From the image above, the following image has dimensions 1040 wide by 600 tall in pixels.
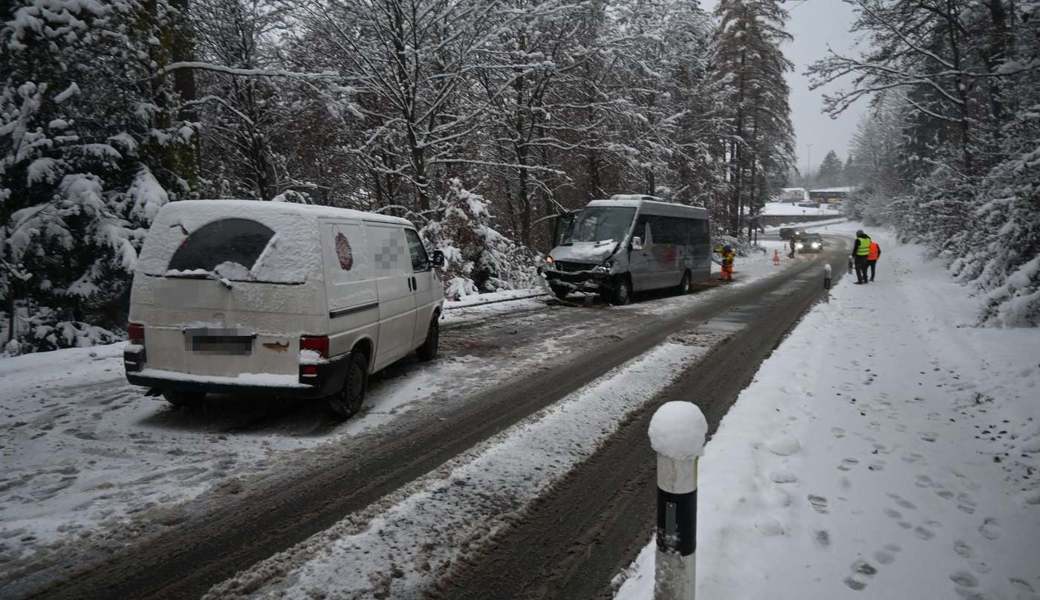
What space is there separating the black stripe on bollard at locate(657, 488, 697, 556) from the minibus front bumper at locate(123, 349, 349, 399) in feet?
10.9

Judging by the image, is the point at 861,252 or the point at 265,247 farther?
the point at 861,252

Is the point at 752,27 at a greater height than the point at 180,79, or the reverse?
the point at 752,27

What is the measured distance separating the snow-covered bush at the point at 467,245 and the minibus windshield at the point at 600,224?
236cm

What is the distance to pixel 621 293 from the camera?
13.8 metres

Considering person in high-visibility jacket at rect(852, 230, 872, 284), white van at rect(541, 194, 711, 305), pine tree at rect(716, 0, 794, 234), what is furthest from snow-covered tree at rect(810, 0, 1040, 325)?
pine tree at rect(716, 0, 794, 234)

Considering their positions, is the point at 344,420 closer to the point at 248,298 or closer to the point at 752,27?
the point at 248,298

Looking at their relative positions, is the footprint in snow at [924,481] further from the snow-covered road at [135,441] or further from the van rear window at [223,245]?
the van rear window at [223,245]

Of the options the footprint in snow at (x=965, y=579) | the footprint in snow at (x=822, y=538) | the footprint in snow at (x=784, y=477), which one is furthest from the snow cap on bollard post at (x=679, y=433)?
the footprint in snow at (x=784, y=477)

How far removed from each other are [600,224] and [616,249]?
103cm

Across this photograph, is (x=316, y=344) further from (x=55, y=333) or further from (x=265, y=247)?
(x=55, y=333)

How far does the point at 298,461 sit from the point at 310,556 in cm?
137

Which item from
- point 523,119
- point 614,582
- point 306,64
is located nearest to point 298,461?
point 614,582

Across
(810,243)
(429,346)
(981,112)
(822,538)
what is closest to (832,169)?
(810,243)

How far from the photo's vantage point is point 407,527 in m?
3.26
